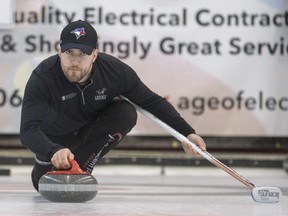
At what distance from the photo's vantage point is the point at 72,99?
4566 mm

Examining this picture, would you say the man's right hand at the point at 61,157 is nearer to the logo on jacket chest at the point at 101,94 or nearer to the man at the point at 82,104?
the man at the point at 82,104

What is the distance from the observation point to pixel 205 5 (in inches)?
303

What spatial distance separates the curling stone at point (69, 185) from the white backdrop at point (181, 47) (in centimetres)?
357

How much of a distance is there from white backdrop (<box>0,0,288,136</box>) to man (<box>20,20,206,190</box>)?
2749mm

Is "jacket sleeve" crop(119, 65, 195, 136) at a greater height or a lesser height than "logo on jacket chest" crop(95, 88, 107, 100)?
lesser

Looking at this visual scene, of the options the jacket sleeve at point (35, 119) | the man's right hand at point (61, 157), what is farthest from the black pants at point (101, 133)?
the man's right hand at point (61, 157)

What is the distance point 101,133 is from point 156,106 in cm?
31

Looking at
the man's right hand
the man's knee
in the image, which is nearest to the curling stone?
the man's right hand

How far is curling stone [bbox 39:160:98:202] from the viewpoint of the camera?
4.06 meters

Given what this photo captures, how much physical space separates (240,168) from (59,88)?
11.6 ft

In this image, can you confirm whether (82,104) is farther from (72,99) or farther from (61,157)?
(61,157)

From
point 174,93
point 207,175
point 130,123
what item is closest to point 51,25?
point 174,93

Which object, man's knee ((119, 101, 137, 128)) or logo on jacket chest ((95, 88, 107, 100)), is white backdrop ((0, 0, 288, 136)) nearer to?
man's knee ((119, 101, 137, 128))

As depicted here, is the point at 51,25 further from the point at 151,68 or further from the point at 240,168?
the point at 240,168
